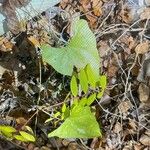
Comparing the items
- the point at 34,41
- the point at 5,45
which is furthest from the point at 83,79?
the point at 5,45

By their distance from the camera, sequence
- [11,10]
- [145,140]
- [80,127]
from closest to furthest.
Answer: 1. [80,127]
2. [145,140]
3. [11,10]

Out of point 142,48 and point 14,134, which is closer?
point 14,134

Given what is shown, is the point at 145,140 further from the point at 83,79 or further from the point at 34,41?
the point at 34,41

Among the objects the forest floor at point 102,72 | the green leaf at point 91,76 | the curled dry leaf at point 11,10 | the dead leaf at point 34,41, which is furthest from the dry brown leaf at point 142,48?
the curled dry leaf at point 11,10

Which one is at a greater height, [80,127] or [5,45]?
[5,45]

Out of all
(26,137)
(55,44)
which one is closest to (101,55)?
(55,44)

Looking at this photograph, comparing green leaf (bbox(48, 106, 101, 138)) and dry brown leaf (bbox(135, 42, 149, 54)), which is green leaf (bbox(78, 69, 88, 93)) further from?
dry brown leaf (bbox(135, 42, 149, 54))

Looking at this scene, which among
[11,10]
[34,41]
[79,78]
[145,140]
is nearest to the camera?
[79,78]
